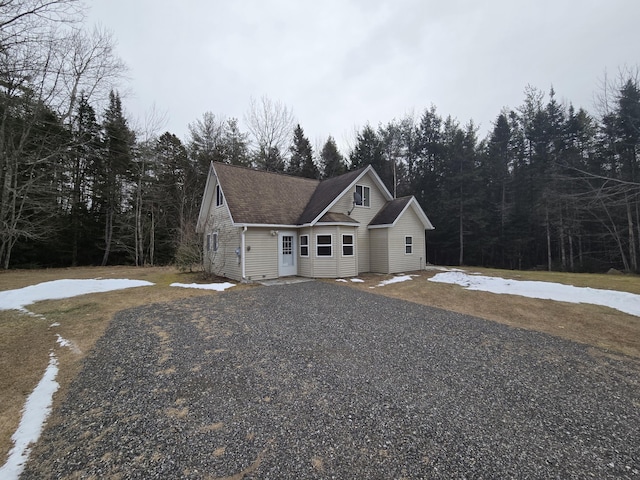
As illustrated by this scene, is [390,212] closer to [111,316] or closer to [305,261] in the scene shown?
[305,261]

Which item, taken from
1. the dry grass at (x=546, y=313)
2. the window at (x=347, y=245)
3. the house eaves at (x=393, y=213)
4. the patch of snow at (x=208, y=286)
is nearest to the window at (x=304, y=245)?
the window at (x=347, y=245)

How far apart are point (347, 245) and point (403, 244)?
402cm

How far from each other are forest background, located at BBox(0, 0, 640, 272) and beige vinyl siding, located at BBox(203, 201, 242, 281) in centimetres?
88

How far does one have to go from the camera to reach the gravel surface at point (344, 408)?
7.18 ft

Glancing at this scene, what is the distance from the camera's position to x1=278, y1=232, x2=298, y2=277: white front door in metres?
13.1

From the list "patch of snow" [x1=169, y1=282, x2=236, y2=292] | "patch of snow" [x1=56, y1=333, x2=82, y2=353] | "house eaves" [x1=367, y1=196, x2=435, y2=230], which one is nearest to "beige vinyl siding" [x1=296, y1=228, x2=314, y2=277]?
"patch of snow" [x1=169, y1=282, x2=236, y2=292]

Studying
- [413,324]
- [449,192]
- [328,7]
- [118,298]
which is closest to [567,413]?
[413,324]

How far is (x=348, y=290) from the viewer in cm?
1003

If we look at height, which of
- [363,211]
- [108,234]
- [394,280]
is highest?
[363,211]

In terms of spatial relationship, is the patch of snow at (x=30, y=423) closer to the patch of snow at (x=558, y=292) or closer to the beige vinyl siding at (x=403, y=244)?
the patch of snow at (x=558, y=292)

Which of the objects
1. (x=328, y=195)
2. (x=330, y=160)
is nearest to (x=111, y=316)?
(x=328, y=195)

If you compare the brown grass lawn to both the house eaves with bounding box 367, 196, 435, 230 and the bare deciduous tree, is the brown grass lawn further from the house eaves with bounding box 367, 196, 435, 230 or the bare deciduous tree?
the bare deciduous tree

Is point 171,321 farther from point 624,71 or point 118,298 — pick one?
point 624,71

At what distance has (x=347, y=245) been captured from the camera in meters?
13.0
